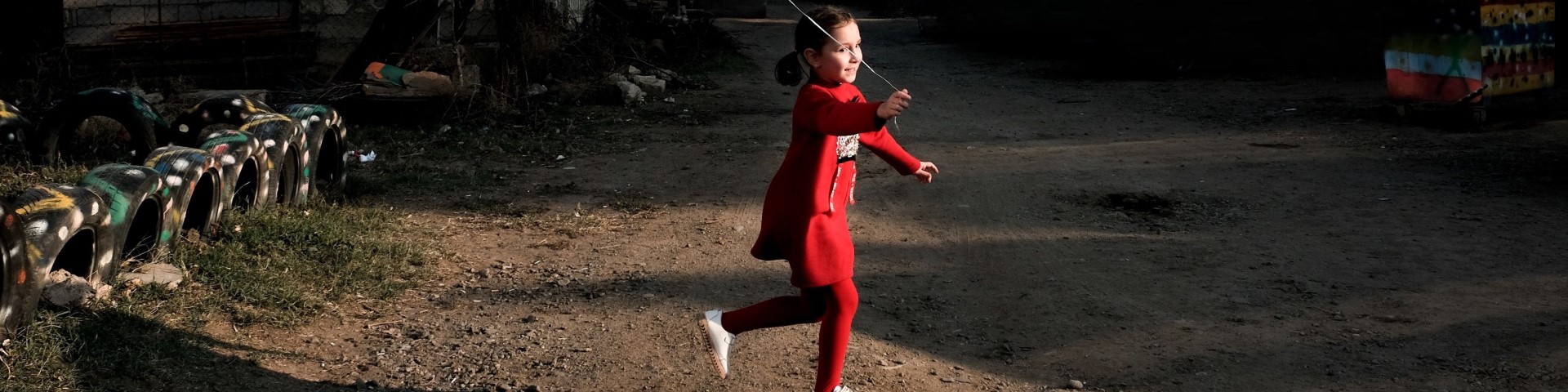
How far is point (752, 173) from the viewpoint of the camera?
7.27 m

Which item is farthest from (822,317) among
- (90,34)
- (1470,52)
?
(90,34)

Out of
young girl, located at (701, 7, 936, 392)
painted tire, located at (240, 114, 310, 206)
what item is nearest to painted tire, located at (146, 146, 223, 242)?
painted tire, located at (240, 114, 310, 206)

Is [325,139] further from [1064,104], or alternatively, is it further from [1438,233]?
[1064,104]

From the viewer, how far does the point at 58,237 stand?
136 inches

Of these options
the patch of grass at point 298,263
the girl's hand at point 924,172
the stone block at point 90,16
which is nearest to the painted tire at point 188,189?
the patch of grass at point 298,263

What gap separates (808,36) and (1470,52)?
762cm

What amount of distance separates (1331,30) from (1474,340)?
10.1m

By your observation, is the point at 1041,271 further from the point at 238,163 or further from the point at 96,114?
the point at 96,114

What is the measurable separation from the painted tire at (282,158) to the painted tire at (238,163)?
0.15ft

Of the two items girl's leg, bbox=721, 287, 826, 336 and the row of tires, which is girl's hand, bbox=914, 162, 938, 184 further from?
the row of tires

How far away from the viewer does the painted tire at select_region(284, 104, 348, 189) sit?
Answer: 18.8ft

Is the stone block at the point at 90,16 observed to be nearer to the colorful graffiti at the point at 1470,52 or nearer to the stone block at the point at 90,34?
the stone block at the point at 90,34

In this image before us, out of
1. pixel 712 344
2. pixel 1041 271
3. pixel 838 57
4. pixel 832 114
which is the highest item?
pixel 838 57

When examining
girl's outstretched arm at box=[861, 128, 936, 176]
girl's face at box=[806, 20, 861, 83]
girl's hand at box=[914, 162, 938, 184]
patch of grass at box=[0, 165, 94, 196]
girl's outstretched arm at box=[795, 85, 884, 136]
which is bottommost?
patch of grass at box=[0, 165, 94, 196]
